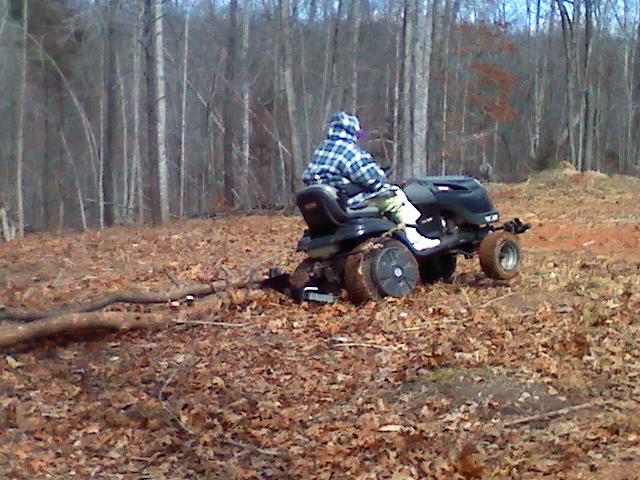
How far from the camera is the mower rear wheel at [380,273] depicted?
7832mm

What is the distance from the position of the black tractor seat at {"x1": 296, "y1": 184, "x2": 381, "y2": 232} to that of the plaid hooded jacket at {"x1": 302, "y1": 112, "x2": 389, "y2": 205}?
0.48 feet

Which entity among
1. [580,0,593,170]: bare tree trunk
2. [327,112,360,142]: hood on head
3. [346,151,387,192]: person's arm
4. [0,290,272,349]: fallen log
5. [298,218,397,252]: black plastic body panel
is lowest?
[0,290,272,349]: fallen log

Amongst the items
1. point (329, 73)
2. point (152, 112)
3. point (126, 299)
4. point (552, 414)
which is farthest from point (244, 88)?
point (552, 414)

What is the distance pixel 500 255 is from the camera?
8.55 meters

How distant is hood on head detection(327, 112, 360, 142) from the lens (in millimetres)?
8008

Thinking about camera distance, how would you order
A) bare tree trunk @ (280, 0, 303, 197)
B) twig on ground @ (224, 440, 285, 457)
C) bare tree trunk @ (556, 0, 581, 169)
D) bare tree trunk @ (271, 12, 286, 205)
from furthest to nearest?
bare tree trunk @ (271, 12, 286, 205) < bare tree trunk @ (556, 0, 581, 169) < bare tree trunk @ (280, 0, 303, 197) < twig on ground @ (224, 440, 285, 457)

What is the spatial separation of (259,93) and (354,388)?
33.2 meters

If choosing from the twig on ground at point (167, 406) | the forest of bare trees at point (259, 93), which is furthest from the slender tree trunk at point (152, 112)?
the twig on ground at point (167, 406)

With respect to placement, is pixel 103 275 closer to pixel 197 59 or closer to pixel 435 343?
pixel 435 343

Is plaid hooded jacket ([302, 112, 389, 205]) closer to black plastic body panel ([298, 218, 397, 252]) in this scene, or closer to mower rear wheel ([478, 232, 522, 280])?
black plastic body panel ([298, 218, 397, 252])

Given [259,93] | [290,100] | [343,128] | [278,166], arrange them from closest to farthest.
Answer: [343,128] → [290,100] → [259,93] → [278,166]

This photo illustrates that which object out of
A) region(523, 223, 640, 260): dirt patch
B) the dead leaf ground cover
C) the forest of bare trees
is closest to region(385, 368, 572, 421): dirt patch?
the dead leaf ground cover

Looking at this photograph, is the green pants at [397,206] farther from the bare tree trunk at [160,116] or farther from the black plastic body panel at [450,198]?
the bare tree trunk at [160,116]

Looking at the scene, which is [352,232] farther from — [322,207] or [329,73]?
[329,73]
